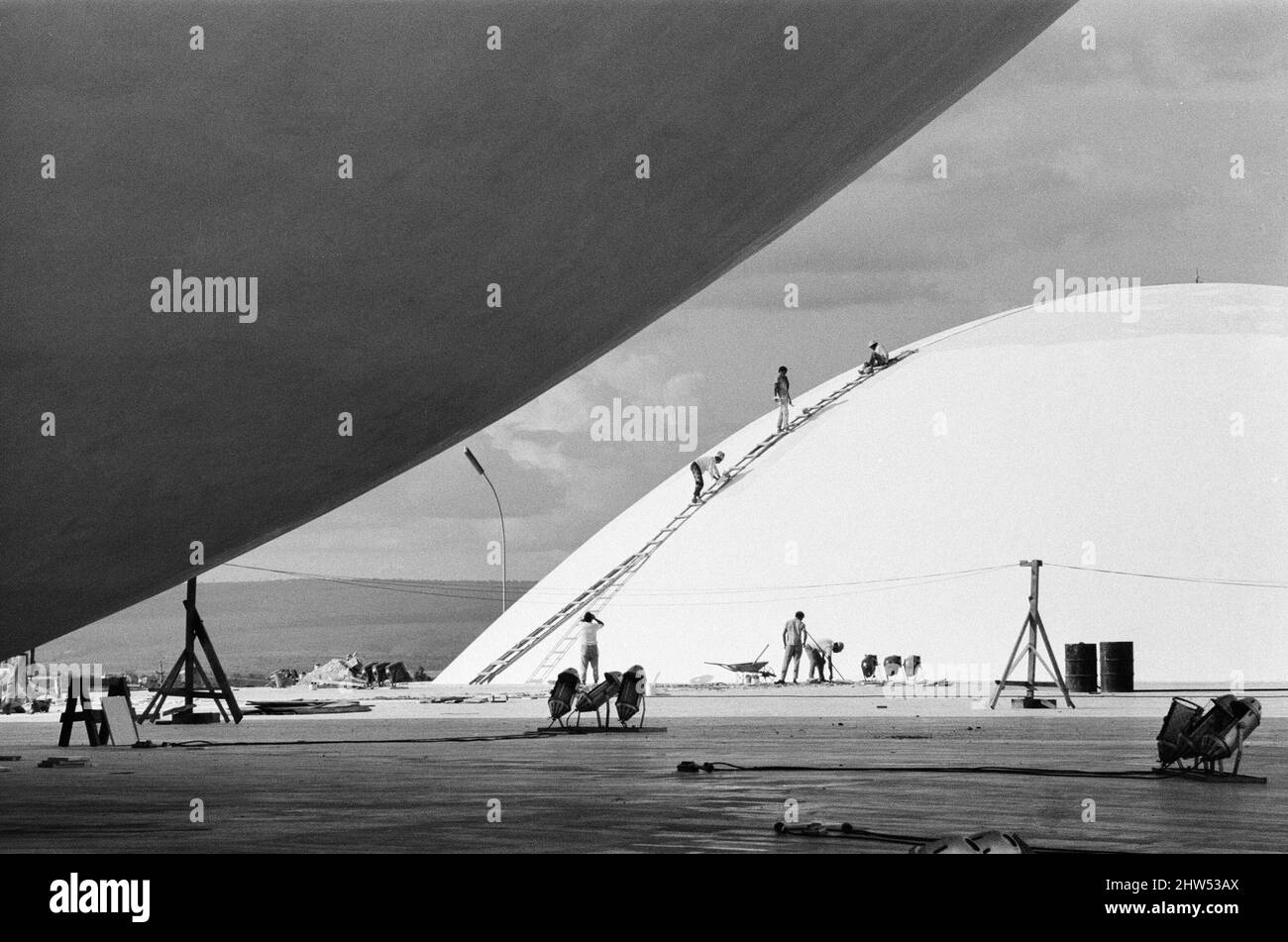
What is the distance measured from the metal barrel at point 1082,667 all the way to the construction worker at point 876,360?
56.0 ft

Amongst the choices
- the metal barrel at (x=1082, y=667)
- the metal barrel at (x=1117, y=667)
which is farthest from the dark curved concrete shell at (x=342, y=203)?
the metal barrel at (x=1117, y=667)

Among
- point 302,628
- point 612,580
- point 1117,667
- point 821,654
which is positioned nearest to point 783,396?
point 612,580

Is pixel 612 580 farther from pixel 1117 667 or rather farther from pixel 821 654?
pixel 1117 667

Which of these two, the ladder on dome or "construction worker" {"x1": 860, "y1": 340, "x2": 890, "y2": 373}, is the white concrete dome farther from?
"construction worker" {"x1": 860, "y1": 340, "x2": 890, "y2": 373}

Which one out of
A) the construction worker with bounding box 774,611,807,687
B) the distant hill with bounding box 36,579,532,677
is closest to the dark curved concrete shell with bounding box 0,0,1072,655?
the construction worker with bounding box 774,611,807,687

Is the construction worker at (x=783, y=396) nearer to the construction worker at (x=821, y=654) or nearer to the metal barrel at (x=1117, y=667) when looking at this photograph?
the construction worker at (x=821, y=654)

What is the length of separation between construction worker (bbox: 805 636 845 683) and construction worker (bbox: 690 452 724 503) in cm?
793

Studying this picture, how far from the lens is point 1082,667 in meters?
23.6

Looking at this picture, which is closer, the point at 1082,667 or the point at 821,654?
the point at 1082,667

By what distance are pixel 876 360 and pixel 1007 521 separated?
32.8 ft

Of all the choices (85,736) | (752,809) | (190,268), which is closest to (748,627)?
(85,736)

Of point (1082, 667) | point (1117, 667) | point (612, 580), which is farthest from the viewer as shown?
point (612, 580)
